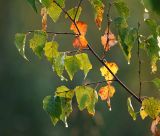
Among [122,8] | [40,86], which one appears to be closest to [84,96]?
[122,8]

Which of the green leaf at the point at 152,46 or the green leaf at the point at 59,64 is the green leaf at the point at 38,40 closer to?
the green leaf at the point at 59,64

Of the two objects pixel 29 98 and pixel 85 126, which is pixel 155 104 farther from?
pixel 29 98

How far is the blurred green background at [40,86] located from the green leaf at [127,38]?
4.14 metres

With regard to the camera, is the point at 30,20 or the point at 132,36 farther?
the point at 30,20

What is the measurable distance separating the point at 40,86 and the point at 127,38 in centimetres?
472

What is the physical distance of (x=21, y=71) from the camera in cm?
565

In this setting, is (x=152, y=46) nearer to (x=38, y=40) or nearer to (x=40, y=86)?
(x=38, y=40)

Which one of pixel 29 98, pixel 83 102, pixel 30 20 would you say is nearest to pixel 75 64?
pixel 83 102

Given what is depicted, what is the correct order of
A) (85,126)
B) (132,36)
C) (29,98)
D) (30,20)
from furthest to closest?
1. (30,20)
2. (29,98)
3. (85,126)
4. (132,36)

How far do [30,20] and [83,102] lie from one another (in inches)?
201

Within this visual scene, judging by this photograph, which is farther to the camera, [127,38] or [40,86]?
[40,86]

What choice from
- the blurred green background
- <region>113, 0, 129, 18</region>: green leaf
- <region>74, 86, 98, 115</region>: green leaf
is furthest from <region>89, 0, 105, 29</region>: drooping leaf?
the blurred green background

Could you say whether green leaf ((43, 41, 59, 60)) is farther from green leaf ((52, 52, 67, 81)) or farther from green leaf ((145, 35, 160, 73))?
green leaf ((145, 35, 160, 73))

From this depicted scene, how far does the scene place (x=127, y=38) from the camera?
86cm
